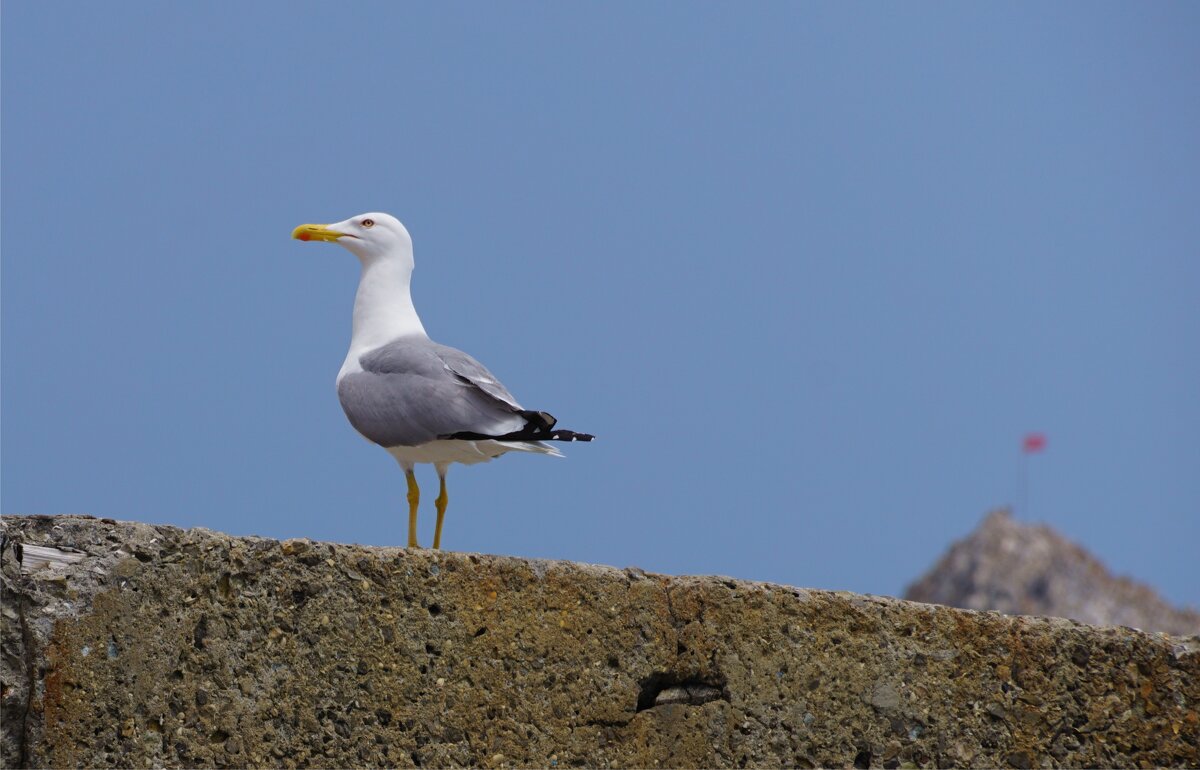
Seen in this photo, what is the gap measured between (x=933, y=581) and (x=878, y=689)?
29.8 meters

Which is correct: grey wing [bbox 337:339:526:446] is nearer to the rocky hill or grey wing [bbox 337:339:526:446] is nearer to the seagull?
the seagull

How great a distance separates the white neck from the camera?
632 centimetres

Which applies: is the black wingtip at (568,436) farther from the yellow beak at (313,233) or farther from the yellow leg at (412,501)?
the yellow beak at (313,233)

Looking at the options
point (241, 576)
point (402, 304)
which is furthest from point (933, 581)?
point (241, 576)

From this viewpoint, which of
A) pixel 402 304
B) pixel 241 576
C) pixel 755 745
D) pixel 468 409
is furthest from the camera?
pixel 402 304

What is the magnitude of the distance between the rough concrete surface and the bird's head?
95.0 inches

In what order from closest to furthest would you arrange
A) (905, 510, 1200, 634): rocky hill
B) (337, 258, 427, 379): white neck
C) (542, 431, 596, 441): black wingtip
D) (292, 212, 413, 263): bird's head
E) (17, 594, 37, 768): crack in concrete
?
(17, 594, 37, 768): crack in concrete
(542, 431, 596, 441): black wingtip
(337, 258, 427, 379): white neck
(292, 212, 413, 263): bird's head
(905, 510, 1200, 634): rocky hill

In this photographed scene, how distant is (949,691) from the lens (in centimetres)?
470

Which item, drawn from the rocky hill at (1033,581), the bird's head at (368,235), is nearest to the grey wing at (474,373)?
the bird's head at (368,235)

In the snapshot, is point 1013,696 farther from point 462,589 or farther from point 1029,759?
point 462,589

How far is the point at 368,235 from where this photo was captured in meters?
6.57

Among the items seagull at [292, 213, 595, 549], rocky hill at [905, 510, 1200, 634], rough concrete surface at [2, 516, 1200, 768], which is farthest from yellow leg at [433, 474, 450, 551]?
rocky hill at [905, 510, 1200, 634]

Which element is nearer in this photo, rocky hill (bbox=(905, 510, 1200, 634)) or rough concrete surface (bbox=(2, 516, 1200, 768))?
rough concrete surface (bbox=(2, 516, 1200, 768))

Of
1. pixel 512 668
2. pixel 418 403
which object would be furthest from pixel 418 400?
pixel 512 668
